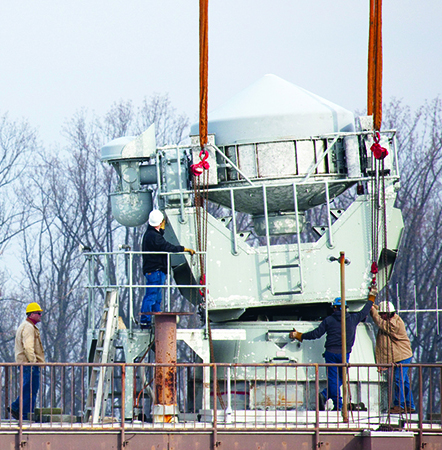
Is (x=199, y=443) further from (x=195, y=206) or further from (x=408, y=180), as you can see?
(x=408, y=180)

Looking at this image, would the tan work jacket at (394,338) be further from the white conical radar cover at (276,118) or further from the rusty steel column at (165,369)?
the rusty steel column at (165,369)

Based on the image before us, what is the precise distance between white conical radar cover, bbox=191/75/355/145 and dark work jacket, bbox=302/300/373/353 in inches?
121

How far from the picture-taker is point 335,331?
13680mm

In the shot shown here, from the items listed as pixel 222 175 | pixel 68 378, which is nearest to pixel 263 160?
pixel 222 175

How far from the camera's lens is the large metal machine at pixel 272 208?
14633mm

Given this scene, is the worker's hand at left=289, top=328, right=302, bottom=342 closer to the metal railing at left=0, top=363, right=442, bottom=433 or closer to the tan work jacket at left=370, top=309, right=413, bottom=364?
the metal railing at left=0, top=363, right=442, bottom=433

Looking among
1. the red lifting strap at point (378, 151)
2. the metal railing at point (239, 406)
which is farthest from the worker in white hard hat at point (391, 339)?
the red lifting strap at point (378, 151)

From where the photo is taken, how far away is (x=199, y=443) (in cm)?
1130

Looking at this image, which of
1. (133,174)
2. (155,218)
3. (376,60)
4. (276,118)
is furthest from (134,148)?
(376,60)

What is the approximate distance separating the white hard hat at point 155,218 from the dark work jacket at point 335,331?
2.88 m

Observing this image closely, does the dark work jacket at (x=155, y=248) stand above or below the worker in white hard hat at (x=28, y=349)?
above

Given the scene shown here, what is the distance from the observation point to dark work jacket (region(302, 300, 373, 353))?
13695 mm

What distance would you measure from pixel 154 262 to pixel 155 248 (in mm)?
270

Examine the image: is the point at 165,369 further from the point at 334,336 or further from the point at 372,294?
the point at 372,294
